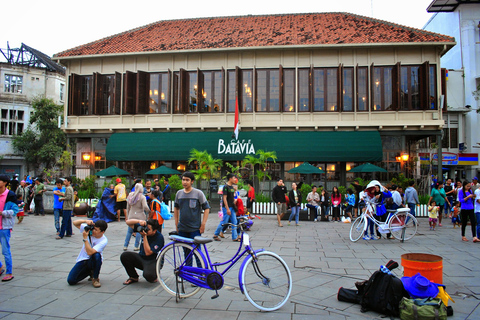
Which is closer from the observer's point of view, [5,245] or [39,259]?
[5,245]

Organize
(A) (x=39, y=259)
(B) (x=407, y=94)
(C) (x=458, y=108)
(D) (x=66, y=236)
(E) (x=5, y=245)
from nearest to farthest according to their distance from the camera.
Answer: (E) (x=5, y=245) < (A) (x=39, y=259) < (D) (x=66, y=236) < (B) (x=407, y=94) < (C) (x=458, y=108)

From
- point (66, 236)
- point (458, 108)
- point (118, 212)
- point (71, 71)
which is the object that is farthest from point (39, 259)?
point (458, 108)

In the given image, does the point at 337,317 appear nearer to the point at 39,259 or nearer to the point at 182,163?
the point at 39,259

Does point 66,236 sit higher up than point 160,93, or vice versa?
point 160,93

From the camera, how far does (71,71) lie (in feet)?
76.3

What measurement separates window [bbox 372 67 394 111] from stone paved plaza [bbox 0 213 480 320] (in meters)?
11.2

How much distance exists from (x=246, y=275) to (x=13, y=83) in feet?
131

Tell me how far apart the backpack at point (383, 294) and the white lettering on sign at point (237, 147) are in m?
15.7

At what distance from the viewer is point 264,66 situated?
69.9 ft

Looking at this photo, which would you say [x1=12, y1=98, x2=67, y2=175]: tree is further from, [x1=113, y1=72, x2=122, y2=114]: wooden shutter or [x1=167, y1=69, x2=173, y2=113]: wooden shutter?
[x1=167, y1=69, x2=173, y2=113]: wooden shutter

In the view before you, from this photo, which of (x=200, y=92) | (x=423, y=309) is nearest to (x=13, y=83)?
(x=200, y=92)

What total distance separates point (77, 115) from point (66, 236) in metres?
14.4

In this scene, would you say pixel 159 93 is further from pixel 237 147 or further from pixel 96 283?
pixel 96 283

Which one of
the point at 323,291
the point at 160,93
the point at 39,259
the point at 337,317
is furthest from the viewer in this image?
the point at 160,93
